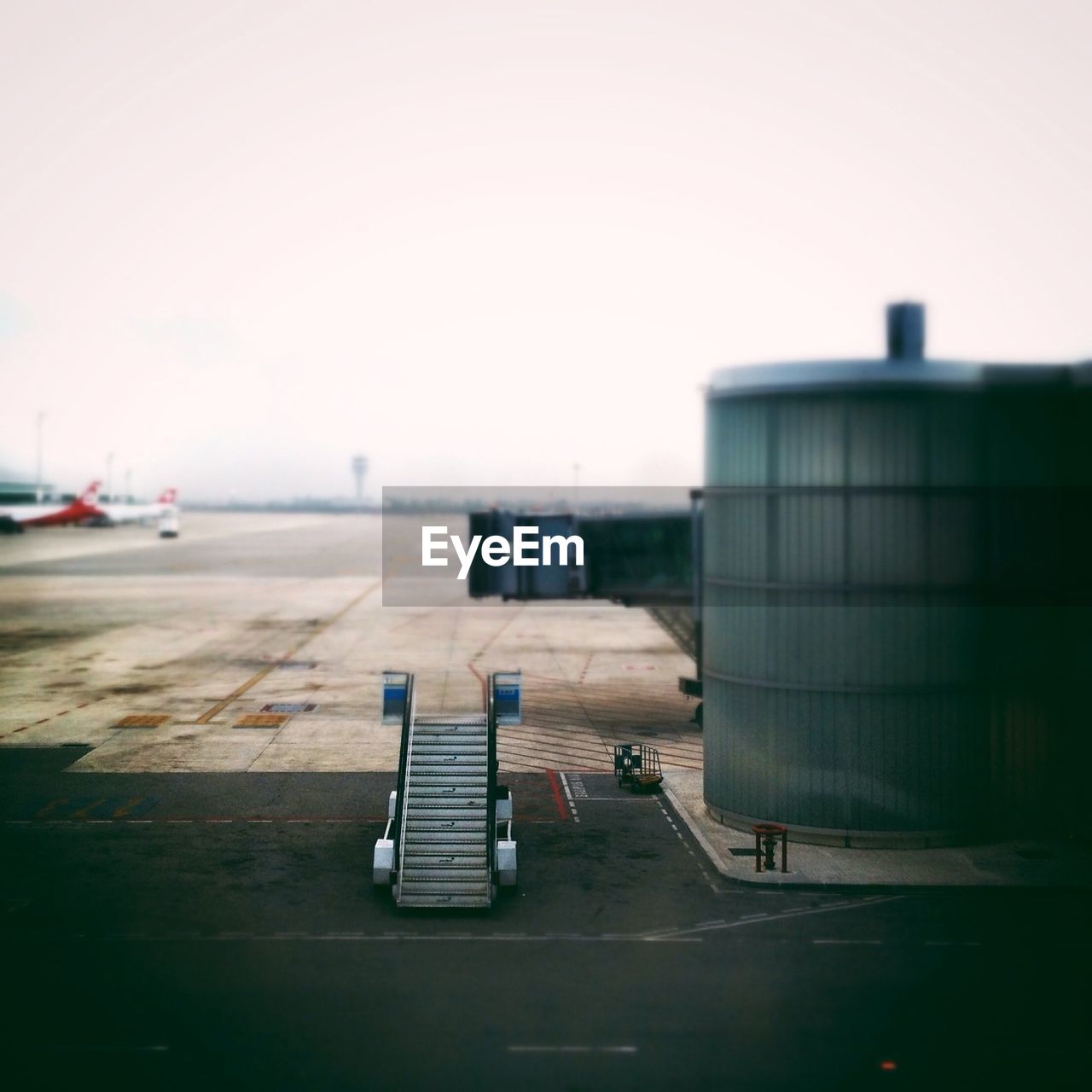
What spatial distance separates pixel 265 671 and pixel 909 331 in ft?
118

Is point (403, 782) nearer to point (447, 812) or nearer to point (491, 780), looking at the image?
point (447, 812)

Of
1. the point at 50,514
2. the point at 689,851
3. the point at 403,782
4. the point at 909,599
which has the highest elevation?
the point at 909,599

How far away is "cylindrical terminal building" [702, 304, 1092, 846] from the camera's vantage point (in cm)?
2636

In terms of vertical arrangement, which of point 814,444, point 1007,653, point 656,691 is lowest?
point 656,691

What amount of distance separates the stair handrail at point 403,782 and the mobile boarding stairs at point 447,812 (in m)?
0.02

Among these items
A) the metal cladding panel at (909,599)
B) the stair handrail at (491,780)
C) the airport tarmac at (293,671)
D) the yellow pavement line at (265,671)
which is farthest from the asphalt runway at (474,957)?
the yellow pavement line at (265,671)

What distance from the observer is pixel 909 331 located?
88.4ft

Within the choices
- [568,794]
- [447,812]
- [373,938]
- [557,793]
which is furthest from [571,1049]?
[557,793]

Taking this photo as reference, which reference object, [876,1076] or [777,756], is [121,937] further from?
[777,756]

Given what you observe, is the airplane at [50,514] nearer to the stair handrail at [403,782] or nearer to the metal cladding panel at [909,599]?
the stair handrail at [403,782]

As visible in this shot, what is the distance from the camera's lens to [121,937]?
20.6m

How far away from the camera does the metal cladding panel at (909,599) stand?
26.4 metres

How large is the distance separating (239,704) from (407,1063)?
29.8 meters

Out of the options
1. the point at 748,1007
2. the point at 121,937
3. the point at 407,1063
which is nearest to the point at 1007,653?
the point at 748,1007
